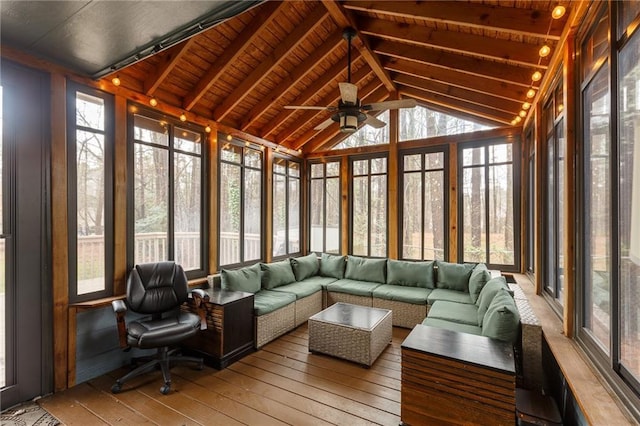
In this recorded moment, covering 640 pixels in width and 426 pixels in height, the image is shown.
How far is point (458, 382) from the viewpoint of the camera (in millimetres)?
1995

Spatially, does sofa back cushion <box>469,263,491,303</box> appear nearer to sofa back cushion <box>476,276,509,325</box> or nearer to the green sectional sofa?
the green sectional sofa

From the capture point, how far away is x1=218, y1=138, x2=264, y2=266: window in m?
4.50

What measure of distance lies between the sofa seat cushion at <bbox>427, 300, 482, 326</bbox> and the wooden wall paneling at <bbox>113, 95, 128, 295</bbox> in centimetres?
348

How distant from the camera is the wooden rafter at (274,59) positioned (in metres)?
3.26

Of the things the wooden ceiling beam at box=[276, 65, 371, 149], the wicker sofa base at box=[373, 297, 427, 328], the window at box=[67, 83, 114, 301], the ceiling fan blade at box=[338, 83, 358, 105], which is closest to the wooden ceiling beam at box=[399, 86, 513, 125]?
the wooden ceiling beam at box=[276, 65, 371, 149]

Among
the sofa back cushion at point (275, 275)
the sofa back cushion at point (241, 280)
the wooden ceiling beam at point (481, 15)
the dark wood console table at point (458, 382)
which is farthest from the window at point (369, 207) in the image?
the dark wood console table at point (458, 382)

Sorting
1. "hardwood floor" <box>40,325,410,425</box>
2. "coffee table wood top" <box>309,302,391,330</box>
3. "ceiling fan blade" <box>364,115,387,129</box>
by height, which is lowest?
"hardwood floor" <box>40,325,410,425</box>

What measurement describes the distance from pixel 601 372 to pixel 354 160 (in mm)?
4662

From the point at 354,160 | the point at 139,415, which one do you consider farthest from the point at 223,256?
the point at 354,160

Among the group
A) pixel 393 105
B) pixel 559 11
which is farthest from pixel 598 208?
pixel 393 105

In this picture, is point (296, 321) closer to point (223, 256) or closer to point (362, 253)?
point (223, 256)

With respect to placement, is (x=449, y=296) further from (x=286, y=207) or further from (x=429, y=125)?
(x=286, y=207)

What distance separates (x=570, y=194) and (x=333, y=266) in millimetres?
3761

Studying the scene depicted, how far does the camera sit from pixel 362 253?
5.72m
